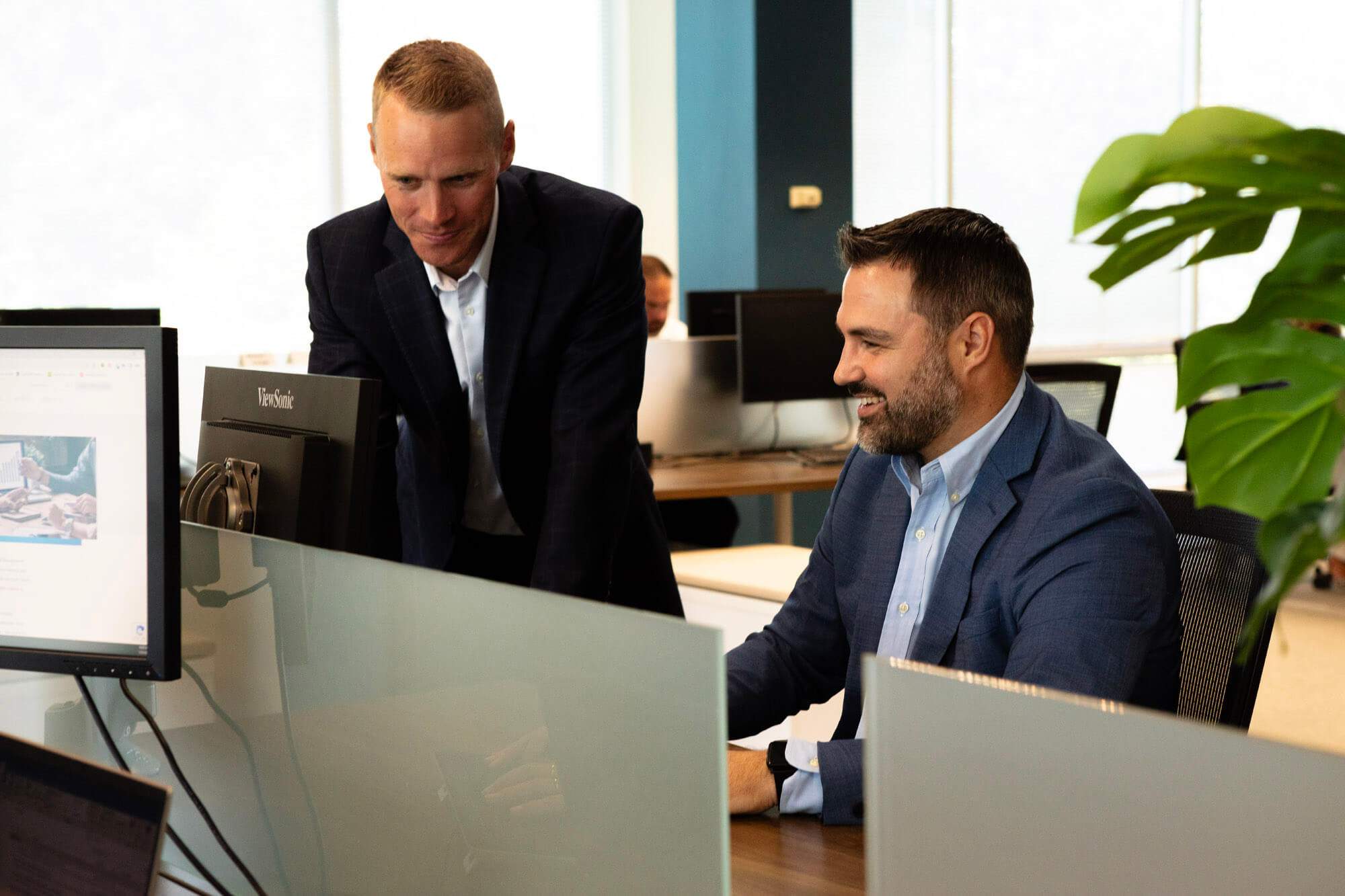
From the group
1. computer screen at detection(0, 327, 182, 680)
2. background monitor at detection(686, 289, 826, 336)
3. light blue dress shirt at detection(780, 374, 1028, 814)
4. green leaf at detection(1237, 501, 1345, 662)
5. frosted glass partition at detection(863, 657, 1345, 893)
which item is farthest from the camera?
background monitor at detection(686, 289, 826, 336)

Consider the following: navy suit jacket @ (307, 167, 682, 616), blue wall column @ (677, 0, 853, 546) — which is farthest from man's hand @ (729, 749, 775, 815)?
blue wall column @ (677, 0, 853, 546)

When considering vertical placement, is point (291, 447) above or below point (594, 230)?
below

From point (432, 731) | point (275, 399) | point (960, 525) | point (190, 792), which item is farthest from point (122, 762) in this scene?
point (960, 525)

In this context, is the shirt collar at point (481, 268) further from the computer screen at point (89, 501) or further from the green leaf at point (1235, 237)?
the green leaf at point (1235, 237)

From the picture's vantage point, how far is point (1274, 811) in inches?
20.9

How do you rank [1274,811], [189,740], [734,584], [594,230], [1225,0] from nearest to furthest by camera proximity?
[1274,811] < [189,740] < [594,230] < [734,584] < [1225,0]

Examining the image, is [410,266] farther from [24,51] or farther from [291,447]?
[24,51]

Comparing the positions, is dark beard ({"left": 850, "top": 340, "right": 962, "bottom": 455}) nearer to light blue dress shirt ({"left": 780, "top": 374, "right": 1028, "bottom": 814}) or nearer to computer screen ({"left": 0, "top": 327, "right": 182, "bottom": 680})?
light blue dress shirt ({"left": 780, "top": 374, "right": 1028, "bottom": 814})

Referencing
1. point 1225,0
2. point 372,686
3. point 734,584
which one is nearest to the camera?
point 372,686

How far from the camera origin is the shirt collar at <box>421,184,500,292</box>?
168 cm

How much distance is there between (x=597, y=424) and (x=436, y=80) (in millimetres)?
471

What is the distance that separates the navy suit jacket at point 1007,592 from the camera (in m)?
1.21

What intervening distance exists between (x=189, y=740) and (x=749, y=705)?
2.01ft

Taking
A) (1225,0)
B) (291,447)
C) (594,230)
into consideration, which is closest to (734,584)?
(594,230)
